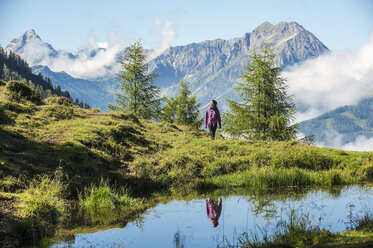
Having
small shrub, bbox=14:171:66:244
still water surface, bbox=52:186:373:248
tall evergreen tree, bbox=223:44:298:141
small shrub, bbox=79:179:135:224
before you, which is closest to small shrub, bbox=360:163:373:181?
still water surface, bbox=52:186:373:248

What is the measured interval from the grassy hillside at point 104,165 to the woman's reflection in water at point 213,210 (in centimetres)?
242

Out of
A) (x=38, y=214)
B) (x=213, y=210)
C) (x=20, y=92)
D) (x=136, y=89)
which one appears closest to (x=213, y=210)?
(x=213, y=210)

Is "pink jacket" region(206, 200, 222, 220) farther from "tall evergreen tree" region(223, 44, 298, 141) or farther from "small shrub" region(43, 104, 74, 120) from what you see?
"tall evergreen tree" region(223, 44, 298, 141)

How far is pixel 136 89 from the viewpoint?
46688 millimetres

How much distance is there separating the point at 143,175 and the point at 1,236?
916 cm

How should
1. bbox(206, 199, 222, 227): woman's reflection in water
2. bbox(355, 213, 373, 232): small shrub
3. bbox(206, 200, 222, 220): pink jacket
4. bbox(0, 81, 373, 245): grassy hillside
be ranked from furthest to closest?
bbox(206, 200, 222, 220): pink jacket
bbox(0, 81, 373, 245): grassy hillside
bbox(206, 199, 222, 227): woman's reflection in water
bbox(355, 213, 373, 232): small shrub

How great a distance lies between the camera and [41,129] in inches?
767

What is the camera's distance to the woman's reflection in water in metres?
10.7

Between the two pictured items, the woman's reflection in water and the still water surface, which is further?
the woman's reflection in water

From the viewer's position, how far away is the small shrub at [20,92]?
947 inches

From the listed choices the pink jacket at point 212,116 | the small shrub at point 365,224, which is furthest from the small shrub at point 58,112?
the small shrub at point 365,224

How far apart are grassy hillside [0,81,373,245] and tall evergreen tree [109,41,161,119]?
21.1 meters

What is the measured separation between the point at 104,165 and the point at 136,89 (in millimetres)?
30204

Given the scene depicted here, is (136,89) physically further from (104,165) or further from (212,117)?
(104,165)
